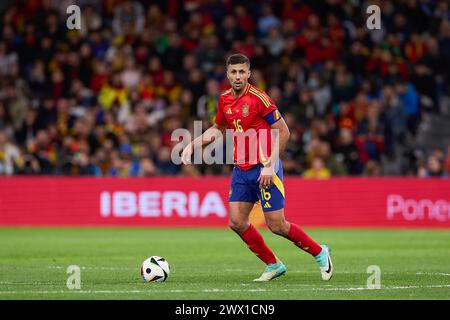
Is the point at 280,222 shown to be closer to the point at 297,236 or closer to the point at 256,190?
the point at 297,236

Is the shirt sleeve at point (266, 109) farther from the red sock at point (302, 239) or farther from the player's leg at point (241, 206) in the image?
the red sock at point (302, 239)

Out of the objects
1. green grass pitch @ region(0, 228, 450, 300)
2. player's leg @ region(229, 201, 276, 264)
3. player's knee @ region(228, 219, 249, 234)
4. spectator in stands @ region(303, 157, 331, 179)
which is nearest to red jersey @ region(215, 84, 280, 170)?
player's leg @ region(229, 201, 276, 264)

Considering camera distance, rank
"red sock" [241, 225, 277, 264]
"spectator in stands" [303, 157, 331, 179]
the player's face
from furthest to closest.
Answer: "spectator in stands" [303, 157, 331, 179] < "red sock" [241, 225, 277, 264] < the player's face

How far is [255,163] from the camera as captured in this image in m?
11.4

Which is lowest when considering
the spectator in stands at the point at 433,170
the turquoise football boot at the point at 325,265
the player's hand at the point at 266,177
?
the turquoise football boot at the point at 325,265

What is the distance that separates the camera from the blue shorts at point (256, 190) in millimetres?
11297

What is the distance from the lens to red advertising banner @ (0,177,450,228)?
75.9 ft

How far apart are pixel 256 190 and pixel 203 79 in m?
14.9

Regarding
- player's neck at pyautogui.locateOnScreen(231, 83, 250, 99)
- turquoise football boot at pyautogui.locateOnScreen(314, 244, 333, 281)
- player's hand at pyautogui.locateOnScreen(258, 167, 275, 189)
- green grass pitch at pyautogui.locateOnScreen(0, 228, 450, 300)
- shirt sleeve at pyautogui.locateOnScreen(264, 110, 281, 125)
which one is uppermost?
player's neck at pyautogui.locateOnScreen(231, 83, 250, 99)

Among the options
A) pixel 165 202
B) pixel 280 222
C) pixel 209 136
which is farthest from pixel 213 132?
pixel 165 202

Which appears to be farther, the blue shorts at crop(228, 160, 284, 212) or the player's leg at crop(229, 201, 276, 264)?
the player's leg at crop(229, 201, 276, 264)

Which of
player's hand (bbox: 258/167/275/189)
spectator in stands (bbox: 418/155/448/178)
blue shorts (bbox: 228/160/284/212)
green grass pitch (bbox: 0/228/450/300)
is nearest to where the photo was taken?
green grass pitch (bbox: 0/228/450/300)

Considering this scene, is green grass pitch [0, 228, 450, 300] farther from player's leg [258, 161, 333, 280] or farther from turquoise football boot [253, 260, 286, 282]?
player's leg [258, 161, 333, 280]

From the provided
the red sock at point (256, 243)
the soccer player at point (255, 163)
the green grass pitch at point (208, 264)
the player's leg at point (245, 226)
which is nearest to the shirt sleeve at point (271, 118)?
the soccer player at point (255, 163)
